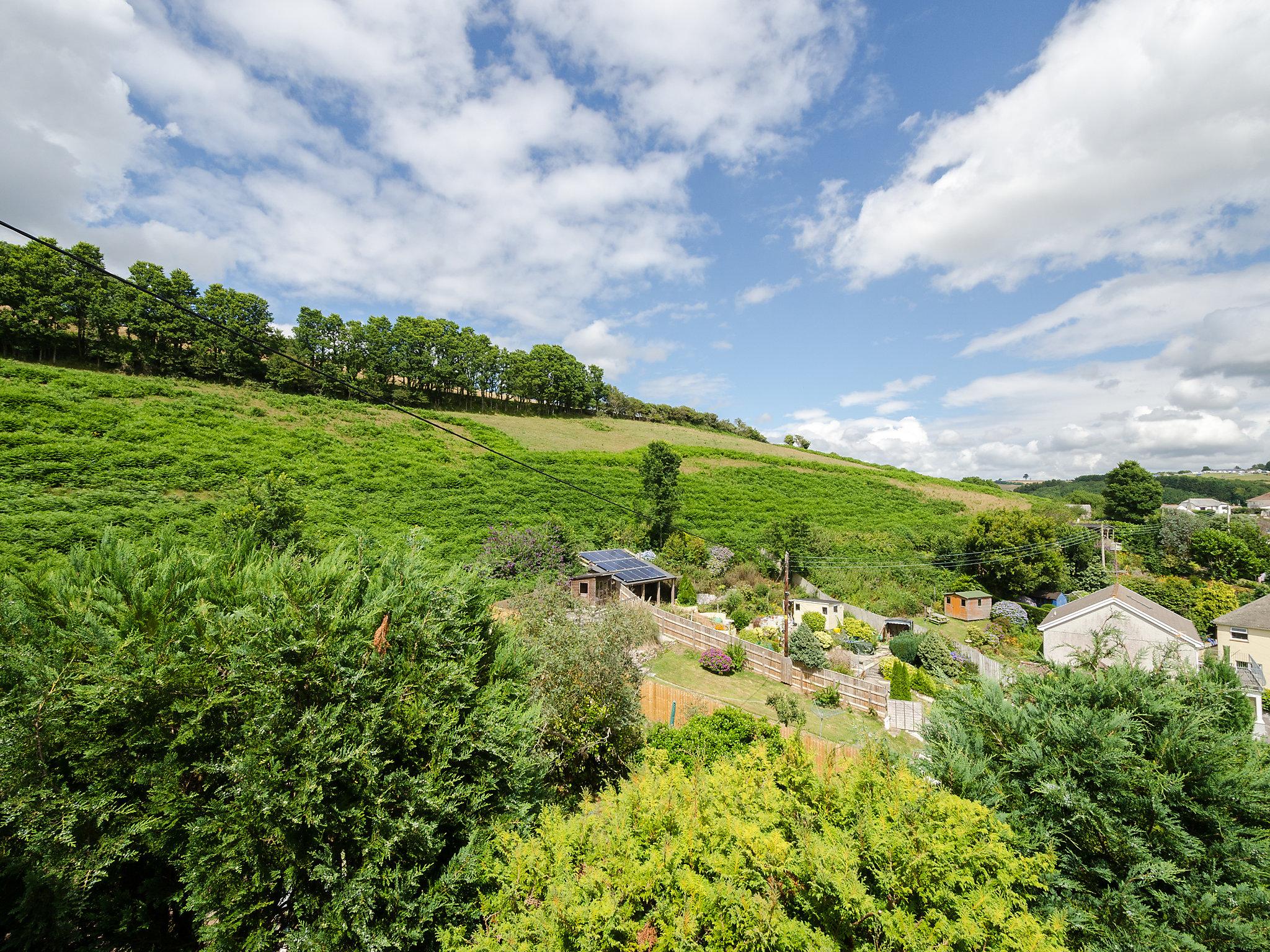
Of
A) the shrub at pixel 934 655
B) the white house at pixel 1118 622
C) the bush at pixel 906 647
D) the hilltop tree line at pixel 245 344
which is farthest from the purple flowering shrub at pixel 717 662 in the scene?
the hilltop tree line at pixel 245 344

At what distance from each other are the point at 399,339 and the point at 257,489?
31.4 meters

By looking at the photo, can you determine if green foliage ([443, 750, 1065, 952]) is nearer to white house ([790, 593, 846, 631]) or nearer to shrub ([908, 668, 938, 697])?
shrub ([908, 668, 938, 697])

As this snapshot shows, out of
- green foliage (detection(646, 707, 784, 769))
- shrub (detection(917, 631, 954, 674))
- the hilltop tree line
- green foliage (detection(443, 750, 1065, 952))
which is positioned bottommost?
shrub (detection(917, 631, 954, 674))

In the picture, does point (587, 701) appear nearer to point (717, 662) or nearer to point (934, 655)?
point (717, 662)

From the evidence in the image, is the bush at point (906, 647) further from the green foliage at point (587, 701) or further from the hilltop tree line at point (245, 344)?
the hilltop tree line at point (245, 344)

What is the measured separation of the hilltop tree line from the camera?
2498 centimetres

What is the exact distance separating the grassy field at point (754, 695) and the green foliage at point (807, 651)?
1169mm

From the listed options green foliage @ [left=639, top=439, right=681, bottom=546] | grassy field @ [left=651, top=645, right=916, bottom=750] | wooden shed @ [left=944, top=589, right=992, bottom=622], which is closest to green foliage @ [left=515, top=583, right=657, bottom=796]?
grassy field @ [left=651, top=645, right=916, bottom=750]

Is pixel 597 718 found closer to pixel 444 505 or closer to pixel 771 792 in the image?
pixel 771 792

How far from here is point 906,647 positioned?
1795 centimetres

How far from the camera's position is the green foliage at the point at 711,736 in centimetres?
892

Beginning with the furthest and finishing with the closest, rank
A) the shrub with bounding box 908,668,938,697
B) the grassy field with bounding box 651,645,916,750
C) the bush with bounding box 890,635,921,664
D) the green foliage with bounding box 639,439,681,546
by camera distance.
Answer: the green foliage with bounding box 639,439,681,546 < the bush with bounding box 890,635,921,664 < the shrub with bounding box 908,668,938,697 < the grassy field with bounding box 651,645,916,750

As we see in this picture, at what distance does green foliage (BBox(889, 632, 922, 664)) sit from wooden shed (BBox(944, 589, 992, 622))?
10.2 m

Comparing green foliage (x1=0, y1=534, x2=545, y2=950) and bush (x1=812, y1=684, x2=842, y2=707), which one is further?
bush (x1=812, y1=684, x2=842, y2=707)
